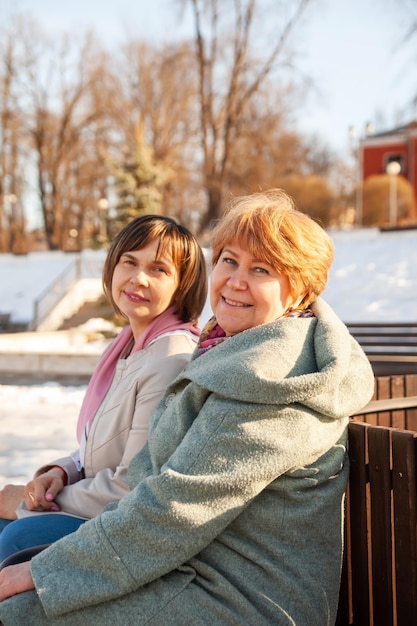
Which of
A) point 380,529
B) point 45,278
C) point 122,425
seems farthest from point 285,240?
point 45,278

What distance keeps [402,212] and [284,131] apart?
452 inches

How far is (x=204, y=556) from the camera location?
6.29 feet

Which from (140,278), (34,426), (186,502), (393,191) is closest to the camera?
(186,502)

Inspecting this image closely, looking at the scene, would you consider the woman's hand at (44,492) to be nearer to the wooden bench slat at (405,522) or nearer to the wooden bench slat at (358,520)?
the wooden bench slat at (358,520)

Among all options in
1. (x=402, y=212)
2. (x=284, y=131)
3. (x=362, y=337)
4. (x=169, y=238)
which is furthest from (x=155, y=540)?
(x=284, y=131)

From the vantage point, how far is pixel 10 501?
8.80ft

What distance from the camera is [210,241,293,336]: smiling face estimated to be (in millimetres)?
2074

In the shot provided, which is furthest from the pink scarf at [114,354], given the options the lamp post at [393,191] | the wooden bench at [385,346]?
the lamp post at [393,191]

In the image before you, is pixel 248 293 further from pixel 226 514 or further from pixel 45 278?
pixel 45 278

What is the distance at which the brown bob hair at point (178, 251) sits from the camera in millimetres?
2693

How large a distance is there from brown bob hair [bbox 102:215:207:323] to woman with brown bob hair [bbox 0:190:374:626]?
2.15ft

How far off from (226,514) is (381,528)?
62 centimetres

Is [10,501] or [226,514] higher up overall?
[226,514]

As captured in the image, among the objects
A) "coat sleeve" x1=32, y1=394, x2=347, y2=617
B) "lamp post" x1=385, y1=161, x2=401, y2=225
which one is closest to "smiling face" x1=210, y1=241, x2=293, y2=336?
"coat sleeve" x1=32, y1=394, x2=347, y2=617
